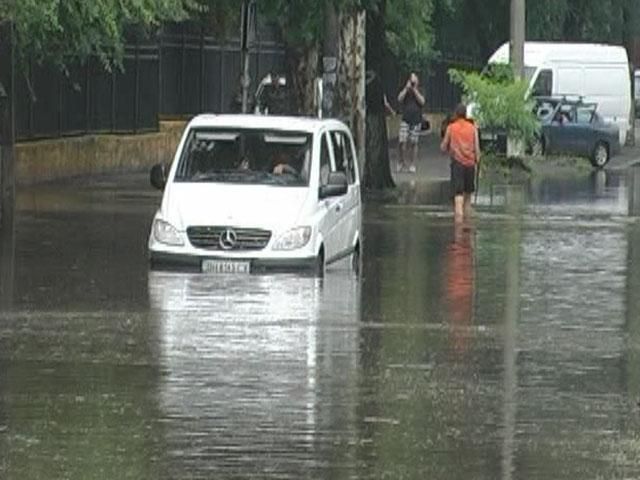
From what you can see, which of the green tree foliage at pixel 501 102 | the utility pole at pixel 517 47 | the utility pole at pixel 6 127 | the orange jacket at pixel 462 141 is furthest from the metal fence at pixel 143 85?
the orange jacket at pixel 462 141

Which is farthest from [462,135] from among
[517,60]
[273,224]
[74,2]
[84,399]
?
[84,399]

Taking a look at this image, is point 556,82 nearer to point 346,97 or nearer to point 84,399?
point 346,97

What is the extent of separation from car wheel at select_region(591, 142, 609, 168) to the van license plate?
31.6 metres

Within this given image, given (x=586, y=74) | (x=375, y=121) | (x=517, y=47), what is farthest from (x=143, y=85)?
(x=586, y=74)

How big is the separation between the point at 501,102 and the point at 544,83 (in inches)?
322

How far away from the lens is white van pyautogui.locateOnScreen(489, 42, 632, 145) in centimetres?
5372

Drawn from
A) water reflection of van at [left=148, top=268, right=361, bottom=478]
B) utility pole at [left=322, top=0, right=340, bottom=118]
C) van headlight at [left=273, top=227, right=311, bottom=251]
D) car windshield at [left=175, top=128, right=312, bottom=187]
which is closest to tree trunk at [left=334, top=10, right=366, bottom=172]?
utility pole at [left=322, top=0, right=340, bottom=118]

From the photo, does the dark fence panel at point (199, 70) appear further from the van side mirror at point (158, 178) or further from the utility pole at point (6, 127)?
the van side mirror at point (158, 178)

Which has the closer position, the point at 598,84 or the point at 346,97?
the point at 346,97

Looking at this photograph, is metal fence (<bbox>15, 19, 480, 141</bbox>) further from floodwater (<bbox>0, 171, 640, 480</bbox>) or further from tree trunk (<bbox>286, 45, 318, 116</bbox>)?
floodwater (<bbox>0, 171, 640, 480</bbox>)

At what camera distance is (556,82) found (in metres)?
54.4

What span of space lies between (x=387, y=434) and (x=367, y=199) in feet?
79.2

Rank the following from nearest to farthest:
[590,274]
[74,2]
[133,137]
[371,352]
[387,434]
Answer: [387,434]
[371,352]
[590,274]
[74,2]
[133,137]

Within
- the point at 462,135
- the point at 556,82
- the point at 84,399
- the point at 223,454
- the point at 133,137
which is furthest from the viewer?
the point at 556,82
